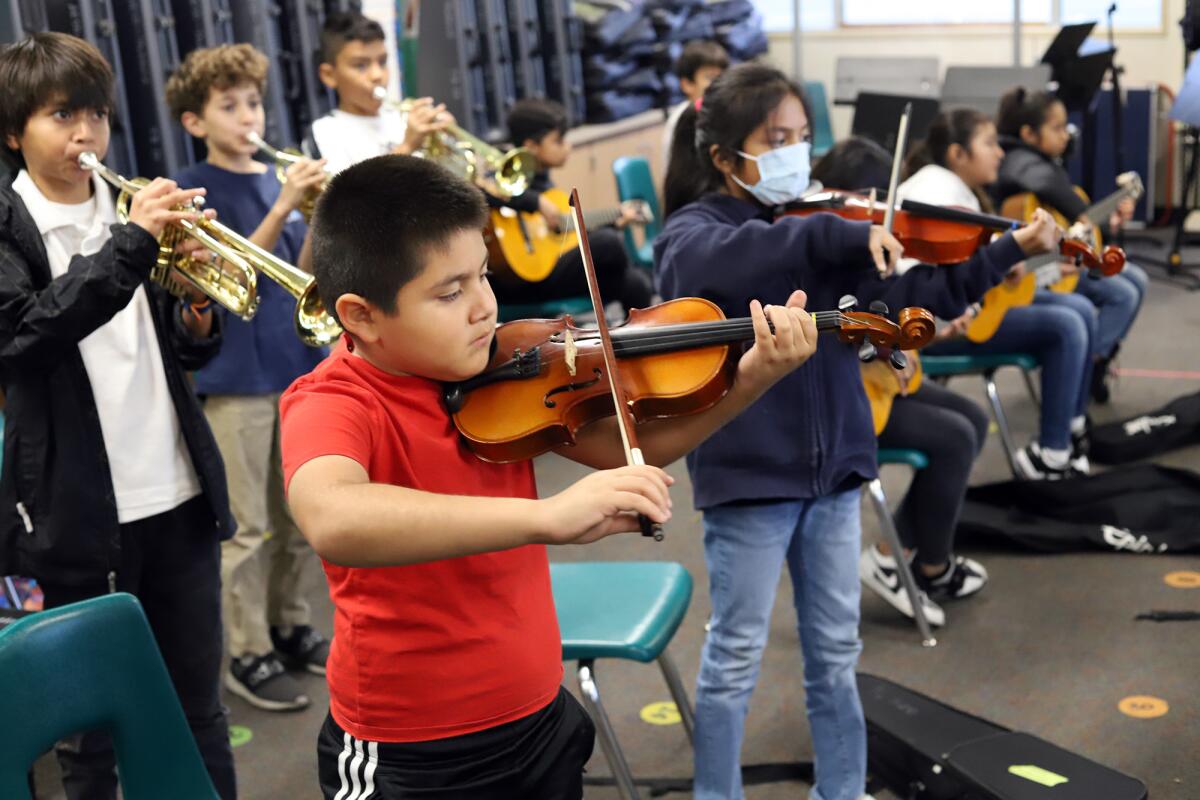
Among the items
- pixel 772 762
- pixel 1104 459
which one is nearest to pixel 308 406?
pixel 772 762

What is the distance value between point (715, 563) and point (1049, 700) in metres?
1.13

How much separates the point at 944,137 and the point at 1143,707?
6.18 feet

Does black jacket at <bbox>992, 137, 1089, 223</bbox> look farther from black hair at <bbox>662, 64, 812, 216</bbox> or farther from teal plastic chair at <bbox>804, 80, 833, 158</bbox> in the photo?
teal plastic chair at <bbox>804, 80, 833, 158</bbox>

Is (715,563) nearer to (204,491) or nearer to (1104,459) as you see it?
(204,491)

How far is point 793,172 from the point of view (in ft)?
6.99

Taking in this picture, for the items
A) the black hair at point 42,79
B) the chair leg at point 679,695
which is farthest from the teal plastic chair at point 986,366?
the black hair at point 42,79

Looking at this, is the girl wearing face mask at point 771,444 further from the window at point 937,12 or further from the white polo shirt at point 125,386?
the window at point 937,12

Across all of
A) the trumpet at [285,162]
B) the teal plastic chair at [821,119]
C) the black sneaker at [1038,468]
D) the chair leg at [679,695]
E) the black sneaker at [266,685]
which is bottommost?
the black sneaker at [1038,468]

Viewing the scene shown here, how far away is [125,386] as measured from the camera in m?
→ 2.11

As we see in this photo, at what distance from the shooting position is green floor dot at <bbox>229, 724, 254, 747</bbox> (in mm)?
2889

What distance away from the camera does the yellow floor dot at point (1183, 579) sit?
3400mm

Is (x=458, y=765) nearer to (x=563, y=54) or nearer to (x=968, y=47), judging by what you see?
(x=563, y=54)

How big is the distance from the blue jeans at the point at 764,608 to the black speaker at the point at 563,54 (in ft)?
17.3

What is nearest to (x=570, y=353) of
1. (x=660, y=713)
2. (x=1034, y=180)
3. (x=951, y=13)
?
(x=660, y=713)
